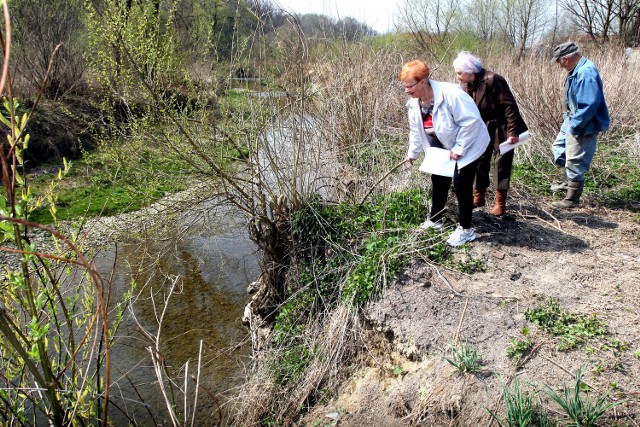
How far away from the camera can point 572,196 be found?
5.77 metres

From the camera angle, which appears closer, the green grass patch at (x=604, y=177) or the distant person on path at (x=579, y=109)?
the distant person on path at (x=579, y=109)

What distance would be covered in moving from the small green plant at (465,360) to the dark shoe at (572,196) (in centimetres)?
292

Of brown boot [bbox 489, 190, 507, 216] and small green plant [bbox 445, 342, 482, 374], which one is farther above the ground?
brown boot [bbox 489, 190, 507, 216]

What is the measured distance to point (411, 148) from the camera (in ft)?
15.9

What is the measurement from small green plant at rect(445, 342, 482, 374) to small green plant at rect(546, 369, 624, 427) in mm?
526

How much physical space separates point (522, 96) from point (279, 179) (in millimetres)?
5260

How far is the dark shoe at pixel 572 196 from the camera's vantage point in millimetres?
5723

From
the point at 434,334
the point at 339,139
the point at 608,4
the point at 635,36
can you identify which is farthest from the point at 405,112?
the point at 608,4

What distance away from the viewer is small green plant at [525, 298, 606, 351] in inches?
143

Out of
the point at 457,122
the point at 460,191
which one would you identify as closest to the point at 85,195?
the point at 460,191

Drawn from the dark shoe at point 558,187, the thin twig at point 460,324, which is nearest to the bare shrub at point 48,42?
the dark shoe at point 558,187

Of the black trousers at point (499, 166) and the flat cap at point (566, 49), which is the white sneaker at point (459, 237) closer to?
the black trousers at point (499, 166)

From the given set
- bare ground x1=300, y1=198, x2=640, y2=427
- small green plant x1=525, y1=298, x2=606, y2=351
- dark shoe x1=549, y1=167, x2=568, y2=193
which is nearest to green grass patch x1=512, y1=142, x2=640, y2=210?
dark shoe x1=549, y1=167, x2=568, y2=193

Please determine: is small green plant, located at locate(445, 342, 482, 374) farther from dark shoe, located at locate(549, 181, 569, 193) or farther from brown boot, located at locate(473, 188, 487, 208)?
dark shoe, located at locate(549, 181, 569, 193)
